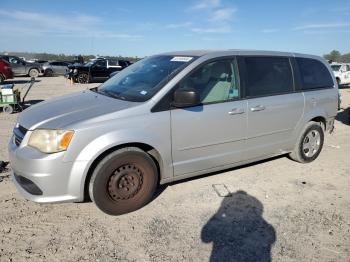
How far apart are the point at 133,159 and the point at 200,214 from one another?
40.2 inches

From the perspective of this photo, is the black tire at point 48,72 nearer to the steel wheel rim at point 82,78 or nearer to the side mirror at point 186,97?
the steel wheel rim at point 82,78

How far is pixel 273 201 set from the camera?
445 cm

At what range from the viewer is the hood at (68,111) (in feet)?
12.1

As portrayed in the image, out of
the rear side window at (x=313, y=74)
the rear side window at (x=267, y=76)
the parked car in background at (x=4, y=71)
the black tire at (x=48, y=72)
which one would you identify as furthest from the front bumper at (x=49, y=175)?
the black tire at (x=48, y=72)

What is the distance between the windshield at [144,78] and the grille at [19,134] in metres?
1.14

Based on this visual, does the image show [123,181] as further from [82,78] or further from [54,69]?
[54,69]

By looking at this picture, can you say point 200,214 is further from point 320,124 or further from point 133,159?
point 320,124

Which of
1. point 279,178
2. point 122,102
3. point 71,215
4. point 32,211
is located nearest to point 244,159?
point 279,178

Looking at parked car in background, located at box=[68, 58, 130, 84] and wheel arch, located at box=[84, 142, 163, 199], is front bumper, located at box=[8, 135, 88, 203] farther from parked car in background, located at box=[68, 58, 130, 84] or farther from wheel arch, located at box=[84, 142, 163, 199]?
parked car in background, located at box=[68, 58, 130, 84]

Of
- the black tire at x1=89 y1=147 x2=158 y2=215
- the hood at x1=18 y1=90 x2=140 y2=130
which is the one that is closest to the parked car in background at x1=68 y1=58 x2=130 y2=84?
the hood at x1=18 y1=90 x2=140 y2=130

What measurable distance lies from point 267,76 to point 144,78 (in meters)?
1.83


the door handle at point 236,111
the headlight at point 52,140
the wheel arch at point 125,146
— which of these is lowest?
the wheel arch at point 125,146

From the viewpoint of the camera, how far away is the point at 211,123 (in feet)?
14.3

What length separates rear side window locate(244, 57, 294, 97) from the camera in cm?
481
